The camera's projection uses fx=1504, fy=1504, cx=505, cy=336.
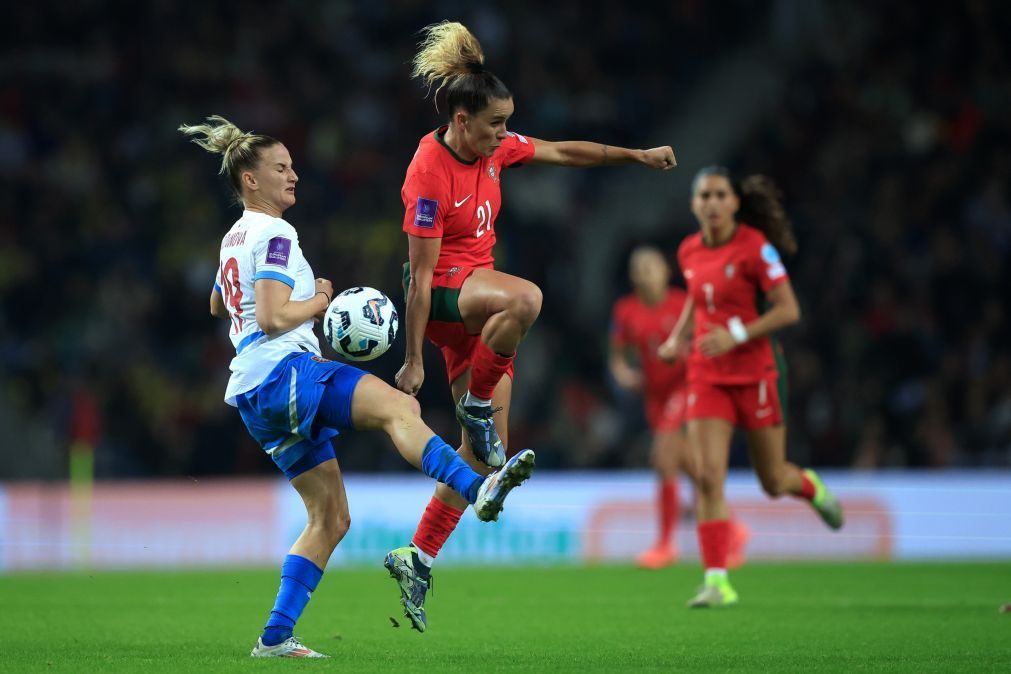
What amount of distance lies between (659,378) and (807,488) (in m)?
2.88

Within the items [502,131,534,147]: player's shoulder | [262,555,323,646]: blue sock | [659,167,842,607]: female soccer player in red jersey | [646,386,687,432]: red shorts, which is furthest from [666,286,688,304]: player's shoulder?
[262,555,323,646]: blue sock

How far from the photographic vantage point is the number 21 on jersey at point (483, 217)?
6.91 m

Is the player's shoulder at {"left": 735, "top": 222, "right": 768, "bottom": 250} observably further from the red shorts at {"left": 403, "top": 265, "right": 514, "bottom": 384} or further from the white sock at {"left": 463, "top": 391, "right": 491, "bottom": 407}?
the white sock at {"left": 463, "top": 391, "right": 491, "bottom": 407}

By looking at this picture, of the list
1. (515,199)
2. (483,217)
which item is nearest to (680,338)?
(483,217)

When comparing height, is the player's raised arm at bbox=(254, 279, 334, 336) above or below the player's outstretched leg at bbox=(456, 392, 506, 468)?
above

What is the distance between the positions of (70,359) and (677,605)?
9.84 m

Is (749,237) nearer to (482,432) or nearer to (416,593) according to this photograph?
(482,432)

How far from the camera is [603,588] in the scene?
10.3 meters

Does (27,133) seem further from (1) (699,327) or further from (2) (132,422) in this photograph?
(1) (699,327)

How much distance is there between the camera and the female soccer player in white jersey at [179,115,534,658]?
225 inches

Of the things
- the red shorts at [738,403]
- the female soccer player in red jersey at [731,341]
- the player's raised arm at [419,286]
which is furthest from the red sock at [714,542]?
the player's raised arm at [419,286]

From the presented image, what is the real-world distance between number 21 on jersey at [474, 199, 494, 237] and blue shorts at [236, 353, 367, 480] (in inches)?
50.9

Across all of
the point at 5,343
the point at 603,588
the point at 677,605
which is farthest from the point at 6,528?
the point at 677,605

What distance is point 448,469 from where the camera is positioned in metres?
5.63
